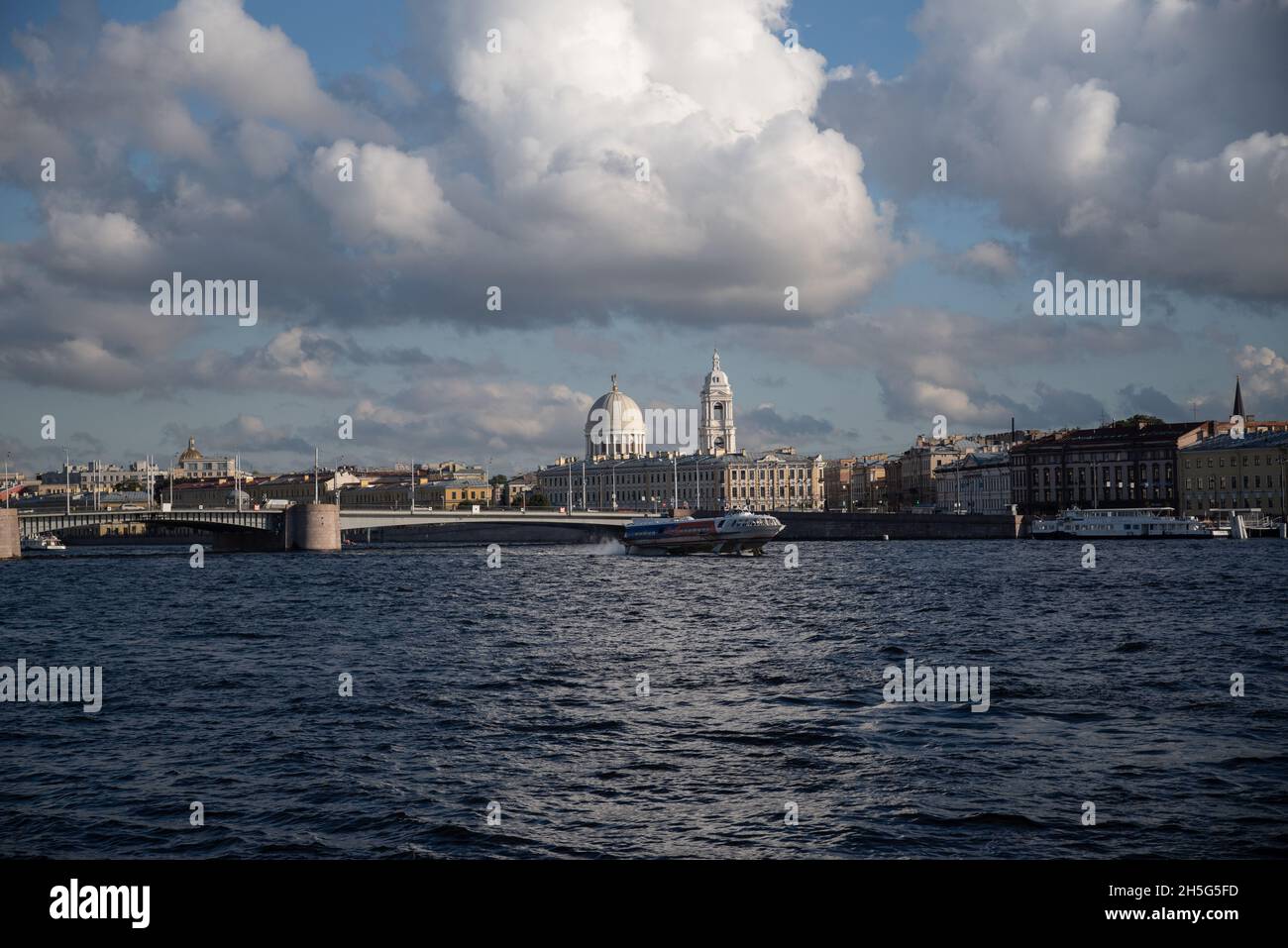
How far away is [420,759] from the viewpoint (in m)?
9.45

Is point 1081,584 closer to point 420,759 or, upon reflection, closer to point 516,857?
point 420,759

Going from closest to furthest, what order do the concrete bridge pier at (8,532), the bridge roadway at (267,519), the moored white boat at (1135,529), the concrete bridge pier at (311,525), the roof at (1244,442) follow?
1. the concrete bridge pier at (8,532)
2. the bridge roadway at (267,519)
3. the concrete bridge pier at (311,525)
4. the moored white boat at (1135,529)
5. the roof at (1244,442)

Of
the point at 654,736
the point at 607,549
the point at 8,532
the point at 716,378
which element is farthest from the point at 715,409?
the point at 654,736

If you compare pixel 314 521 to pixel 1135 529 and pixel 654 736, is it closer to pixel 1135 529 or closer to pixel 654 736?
pixel 1135 529

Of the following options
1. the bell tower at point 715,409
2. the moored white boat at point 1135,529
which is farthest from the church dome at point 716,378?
the moored white boat at point 1135,529

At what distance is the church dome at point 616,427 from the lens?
411ft

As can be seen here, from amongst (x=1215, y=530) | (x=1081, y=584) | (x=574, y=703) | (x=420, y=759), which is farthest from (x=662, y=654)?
(x=1215, y=530)

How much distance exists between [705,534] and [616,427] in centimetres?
6941

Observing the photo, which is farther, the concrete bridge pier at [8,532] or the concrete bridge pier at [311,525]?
the concrete bridge pier at [311,525]

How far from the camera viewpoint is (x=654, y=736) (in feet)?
33.5

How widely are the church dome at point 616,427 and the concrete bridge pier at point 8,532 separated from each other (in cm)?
7463

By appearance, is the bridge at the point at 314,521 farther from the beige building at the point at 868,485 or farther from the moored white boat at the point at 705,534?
the beige building at the point at 868,485
